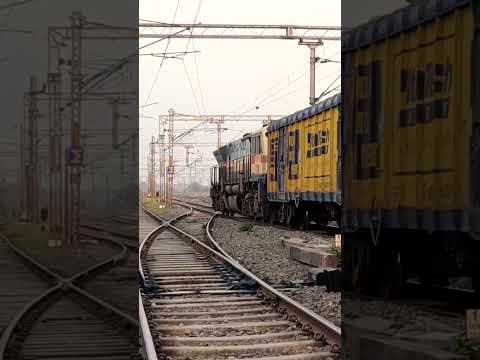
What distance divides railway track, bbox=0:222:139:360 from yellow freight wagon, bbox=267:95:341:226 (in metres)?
7.34

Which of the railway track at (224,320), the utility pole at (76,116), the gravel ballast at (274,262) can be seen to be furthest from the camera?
the utility pole at (76,116)

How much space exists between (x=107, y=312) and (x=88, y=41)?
7.81m

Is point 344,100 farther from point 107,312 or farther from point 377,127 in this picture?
point 107,312

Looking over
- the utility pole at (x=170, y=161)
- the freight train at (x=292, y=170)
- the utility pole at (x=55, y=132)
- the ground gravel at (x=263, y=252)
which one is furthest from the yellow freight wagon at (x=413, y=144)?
the utility pole at (x=170, y=161)

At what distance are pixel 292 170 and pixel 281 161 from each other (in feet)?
5.41

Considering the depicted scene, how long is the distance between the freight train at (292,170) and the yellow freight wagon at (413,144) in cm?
547

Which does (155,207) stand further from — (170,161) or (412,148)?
(412,148)

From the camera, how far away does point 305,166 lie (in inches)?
762

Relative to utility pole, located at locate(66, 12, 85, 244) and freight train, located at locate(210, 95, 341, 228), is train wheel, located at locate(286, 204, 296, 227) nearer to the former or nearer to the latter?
freight train, located at locate(210, 95, 341, 228)

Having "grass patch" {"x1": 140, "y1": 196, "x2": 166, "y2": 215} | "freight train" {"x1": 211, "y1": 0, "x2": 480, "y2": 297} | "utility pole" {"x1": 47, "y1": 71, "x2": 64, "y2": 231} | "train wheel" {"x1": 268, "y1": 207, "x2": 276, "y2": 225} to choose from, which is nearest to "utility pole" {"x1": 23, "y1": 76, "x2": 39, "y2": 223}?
"utility pole" {"x1": 47, "y1": 71, "x2": 64, "y2": 231}

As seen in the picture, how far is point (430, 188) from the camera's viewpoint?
7.75m

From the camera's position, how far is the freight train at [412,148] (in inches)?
283

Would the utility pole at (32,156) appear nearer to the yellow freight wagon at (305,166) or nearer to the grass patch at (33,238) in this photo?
the grass patch at (33,238)

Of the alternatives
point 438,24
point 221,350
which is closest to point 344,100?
point 438,24
